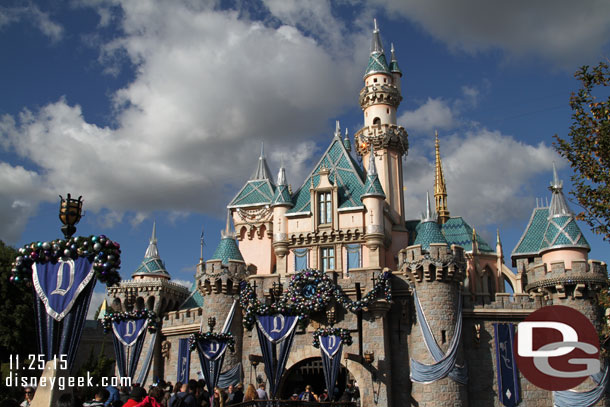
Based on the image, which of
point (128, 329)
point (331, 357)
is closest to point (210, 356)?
point (331, 357)

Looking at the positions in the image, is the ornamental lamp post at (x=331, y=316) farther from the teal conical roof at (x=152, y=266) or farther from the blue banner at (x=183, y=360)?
the teal conical roof at (x=152, y=266)

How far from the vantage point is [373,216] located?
32625 mm

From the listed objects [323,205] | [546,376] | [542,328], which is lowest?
[546,376]

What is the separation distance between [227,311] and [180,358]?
395 centimetres

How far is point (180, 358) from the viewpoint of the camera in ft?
98.2

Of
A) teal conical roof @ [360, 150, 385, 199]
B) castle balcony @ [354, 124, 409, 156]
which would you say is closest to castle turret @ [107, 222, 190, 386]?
teal conical roof @ [360, 150, 385, 199]

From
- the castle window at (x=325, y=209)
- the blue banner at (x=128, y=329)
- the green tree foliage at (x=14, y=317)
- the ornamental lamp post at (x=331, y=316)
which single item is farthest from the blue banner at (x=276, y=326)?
the green tree foliage at (x=14, y=317)

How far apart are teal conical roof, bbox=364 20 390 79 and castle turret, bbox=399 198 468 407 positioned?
15.3 m

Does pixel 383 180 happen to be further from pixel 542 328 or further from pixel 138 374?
pixel 138 374

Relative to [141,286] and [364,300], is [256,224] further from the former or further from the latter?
[364,300]

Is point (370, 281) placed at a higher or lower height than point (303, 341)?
higher

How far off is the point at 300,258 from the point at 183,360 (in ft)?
26.1

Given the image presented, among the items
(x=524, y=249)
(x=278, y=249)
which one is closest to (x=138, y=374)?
(x=278, y=249)

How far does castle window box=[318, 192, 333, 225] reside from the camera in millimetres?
33531
